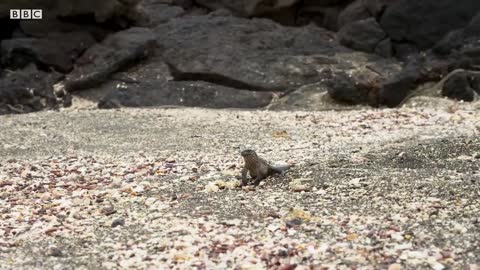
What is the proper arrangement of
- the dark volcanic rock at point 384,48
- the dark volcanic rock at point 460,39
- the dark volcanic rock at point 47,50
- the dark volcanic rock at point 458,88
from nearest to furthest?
the dark volcanic rock at point 458,88, the dark volcanic rock at point 460,39, the dark volcanic rock at point 47,50, the dark volcanic rock at point 384,48

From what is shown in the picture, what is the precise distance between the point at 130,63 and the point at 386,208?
35.1 feet

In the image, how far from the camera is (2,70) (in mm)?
14023

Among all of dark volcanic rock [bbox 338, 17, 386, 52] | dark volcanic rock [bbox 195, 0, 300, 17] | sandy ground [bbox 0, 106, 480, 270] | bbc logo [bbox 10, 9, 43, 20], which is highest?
dark volcanic rock [bbox 195, 0, 300, 17]

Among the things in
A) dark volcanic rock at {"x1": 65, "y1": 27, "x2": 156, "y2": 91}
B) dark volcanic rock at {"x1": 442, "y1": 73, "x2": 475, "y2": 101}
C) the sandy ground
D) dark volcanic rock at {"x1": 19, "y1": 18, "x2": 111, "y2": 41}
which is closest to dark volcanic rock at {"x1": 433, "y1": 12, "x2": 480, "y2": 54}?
dark volcanic rock at {"x1": 442, "y1": 73, "x2": 475, "y2": 101}

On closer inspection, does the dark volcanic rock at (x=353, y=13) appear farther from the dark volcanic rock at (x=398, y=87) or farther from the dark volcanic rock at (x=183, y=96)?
the dark volcanic rock at (x=398, y=87)

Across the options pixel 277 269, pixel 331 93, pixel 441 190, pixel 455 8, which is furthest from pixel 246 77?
pixel 277 269

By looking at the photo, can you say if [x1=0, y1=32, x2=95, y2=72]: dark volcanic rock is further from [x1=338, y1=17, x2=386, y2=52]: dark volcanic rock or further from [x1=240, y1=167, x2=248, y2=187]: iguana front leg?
[x1=240, y1=167, x2=248, y2=187]: iguana front leg

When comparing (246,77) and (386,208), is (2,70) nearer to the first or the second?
(246,77)

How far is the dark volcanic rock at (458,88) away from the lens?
10203 millimetres

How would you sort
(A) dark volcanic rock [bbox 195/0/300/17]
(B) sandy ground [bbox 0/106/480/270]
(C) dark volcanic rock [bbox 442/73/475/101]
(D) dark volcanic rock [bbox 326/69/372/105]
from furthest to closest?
(A) dark volcanic rock [bbox 195/0/300/17] → (D) dark volcanic rock [bbox 326/69/372/105] → (C) dark volcanic rock [bbox 442/73/475/101] → (B) sandy ground [bbox 0/106/480/270]

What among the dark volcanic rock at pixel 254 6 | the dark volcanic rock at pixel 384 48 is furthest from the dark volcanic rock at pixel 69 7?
the dark volcanic rock at pixel 384 48

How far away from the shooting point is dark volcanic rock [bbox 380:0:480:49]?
47.1 ft

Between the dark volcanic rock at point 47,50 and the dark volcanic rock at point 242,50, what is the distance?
1.85 metres

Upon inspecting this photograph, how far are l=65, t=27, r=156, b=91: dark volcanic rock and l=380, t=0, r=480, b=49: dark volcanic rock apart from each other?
538 cm
